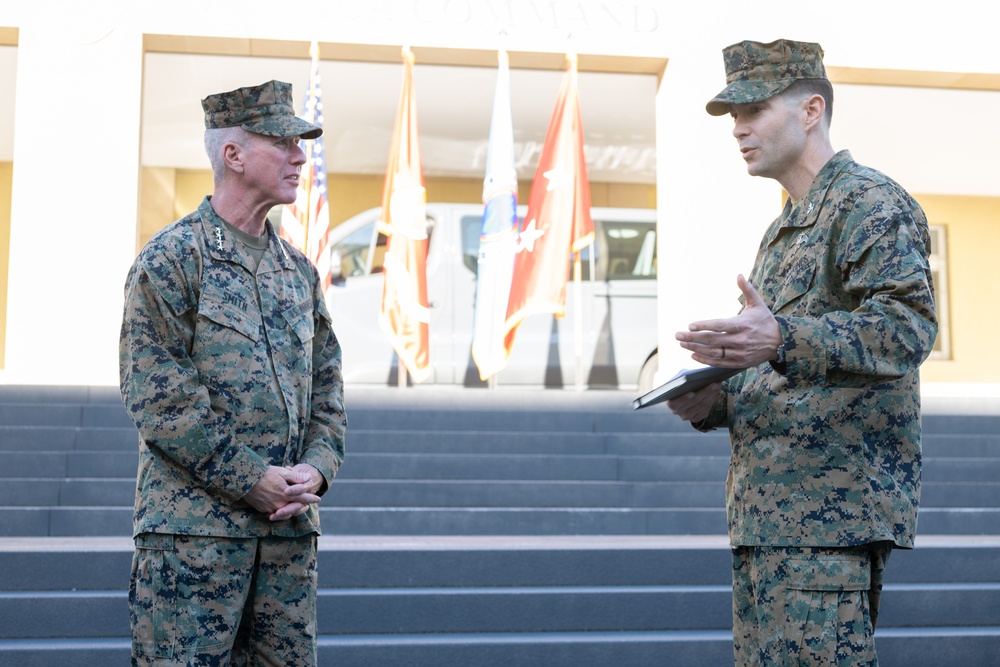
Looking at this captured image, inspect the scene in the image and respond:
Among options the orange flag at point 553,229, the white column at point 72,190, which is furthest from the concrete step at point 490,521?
the white column at point 72,190

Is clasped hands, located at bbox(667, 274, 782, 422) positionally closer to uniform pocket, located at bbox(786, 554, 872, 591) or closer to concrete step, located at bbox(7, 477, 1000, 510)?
uniform pocket, located at bbox(786, 554, 872, 591)

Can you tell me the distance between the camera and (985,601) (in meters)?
4.79

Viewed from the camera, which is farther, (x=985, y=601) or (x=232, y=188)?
(x=985, y=601)

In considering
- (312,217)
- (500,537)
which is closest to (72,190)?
(312,217)

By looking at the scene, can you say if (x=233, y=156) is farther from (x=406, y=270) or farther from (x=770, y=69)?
(x=406, y=270)

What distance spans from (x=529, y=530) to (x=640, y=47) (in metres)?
5.39

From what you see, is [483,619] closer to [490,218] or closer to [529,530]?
[529,530]

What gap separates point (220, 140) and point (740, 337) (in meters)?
1.31

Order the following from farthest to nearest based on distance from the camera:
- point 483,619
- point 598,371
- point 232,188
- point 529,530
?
point 598,371, point 529,530, point 483,619, point 232,188

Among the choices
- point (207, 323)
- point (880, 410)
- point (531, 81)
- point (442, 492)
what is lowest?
point (442, 492)

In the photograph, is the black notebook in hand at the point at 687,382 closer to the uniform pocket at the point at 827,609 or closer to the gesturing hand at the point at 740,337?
the gesturing hand at the point at 740,337

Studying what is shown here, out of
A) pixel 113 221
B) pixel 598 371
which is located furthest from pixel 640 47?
pixel 113 221

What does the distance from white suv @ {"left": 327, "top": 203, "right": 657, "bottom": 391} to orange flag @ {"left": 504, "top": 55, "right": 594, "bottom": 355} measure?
1.54 m

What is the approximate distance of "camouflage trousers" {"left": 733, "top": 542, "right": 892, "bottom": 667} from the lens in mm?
1990
